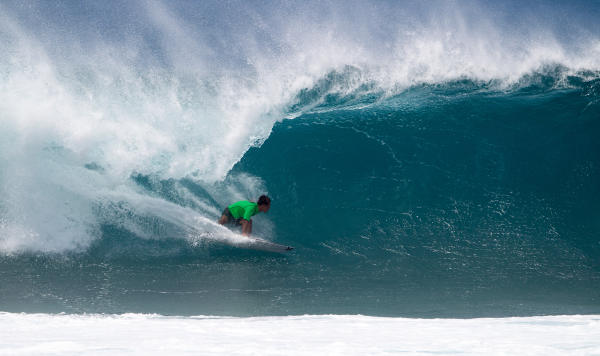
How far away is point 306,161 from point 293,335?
5.66 meters

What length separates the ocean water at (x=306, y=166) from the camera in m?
6.96

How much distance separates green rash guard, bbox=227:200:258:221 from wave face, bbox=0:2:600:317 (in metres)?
0.38

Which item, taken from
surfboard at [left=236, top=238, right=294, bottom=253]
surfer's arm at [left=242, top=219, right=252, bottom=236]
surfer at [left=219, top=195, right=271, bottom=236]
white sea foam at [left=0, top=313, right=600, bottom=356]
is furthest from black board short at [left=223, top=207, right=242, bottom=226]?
white sea foam at [left=0, top=313, right=600, bottom=356]

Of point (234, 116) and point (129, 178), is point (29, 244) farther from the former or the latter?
point (234, 116)

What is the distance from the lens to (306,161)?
10391 mm

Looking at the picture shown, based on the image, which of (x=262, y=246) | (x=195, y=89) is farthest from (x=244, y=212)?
(x=195, y=89)

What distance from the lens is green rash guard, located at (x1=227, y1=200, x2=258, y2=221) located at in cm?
787

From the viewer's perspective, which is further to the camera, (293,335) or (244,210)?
(244,210)

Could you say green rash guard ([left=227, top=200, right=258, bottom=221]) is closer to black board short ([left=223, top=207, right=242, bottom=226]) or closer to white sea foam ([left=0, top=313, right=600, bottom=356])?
black board short ([left=223, top=207, right=242, bottom=226])

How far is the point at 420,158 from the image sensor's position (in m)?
10.4

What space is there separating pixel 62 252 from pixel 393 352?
534 cm

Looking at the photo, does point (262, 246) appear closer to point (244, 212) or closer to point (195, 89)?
point (244, 212)

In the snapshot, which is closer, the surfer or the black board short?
the surfer

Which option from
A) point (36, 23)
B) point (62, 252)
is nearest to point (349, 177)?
point (62, 252)
